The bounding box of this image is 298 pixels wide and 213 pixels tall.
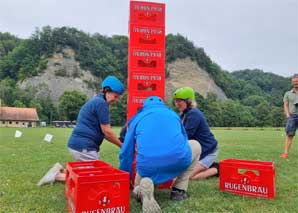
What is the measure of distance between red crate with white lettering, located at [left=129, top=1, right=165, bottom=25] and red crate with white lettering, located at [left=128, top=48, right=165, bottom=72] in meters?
0.49

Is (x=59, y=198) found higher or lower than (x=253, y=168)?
lower

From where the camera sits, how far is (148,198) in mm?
3543

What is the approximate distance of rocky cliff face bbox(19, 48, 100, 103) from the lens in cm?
9250

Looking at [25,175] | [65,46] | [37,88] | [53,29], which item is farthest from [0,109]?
[25,175]

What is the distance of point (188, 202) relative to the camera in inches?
160

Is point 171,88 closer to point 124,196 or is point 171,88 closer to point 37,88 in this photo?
point 37,88

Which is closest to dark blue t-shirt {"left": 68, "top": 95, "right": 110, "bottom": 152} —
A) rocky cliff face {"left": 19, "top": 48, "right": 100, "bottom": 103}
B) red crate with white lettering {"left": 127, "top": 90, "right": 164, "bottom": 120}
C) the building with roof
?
red crate with white lettering {"left": 127, "top": 90, "right": 164, "bottom": 120}

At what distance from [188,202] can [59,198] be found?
5.67 ft

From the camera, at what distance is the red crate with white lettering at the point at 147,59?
5.21 meters

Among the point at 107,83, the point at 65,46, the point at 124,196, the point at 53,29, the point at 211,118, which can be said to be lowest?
the point at 211,118

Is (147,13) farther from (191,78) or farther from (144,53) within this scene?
(191,78)

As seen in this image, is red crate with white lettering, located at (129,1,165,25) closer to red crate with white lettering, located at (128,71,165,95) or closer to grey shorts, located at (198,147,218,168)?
red crate with white lettering, located at (128,71,165,95)

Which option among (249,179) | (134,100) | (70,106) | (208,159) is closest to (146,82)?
(134,100)

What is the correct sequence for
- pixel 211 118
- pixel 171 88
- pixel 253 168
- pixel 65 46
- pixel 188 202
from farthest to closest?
pixel 65 46, pixel 171 88, pixel 211 118, pixel 253 168, pixel 188 202
